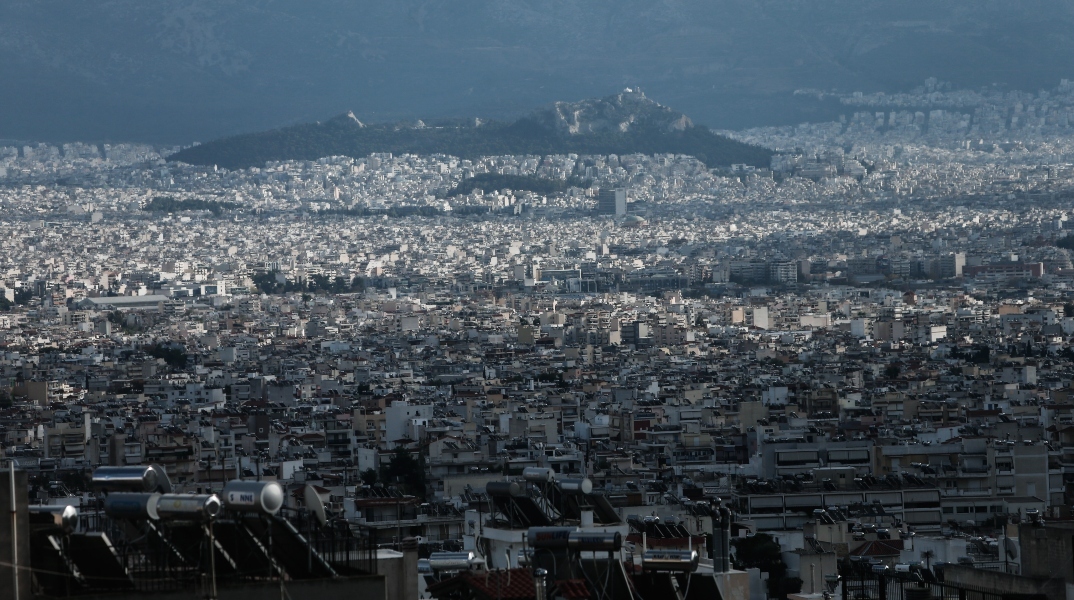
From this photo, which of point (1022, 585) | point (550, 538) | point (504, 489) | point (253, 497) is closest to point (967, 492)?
point (504, 489)

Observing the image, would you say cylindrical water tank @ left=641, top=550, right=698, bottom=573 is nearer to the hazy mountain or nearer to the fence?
the fence

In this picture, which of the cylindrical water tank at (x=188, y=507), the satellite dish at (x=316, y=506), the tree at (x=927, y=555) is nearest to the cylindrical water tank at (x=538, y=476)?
the satellite dish at (x=316, y=506)

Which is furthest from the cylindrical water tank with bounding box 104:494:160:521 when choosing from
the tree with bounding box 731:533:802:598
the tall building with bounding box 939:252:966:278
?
the tall building with bounding box 939:252:966:278

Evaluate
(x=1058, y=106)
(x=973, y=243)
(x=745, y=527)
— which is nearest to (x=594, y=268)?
(x=973, y=243)

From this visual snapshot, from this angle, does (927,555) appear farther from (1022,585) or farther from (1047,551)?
(1022,585)

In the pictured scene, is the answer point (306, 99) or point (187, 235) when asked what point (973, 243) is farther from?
point (306, 99)
